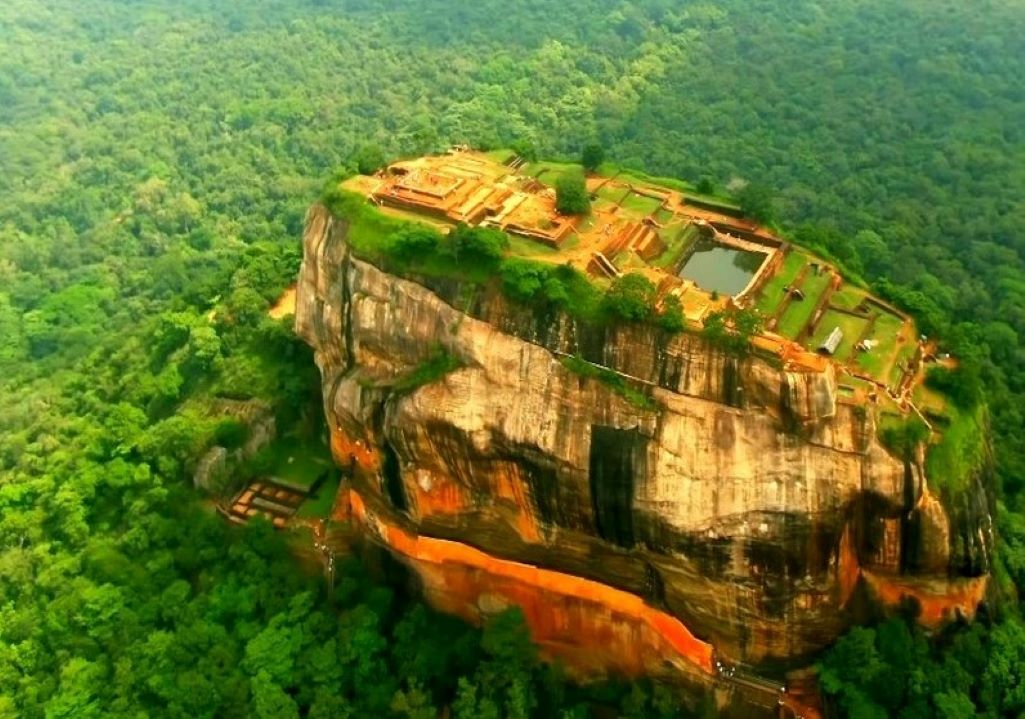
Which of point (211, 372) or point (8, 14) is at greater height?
point (211, 372)

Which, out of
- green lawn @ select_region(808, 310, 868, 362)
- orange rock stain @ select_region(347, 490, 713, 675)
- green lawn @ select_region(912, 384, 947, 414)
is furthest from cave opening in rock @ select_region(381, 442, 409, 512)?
green lawn @ select_region(912, 384, 947, 414)

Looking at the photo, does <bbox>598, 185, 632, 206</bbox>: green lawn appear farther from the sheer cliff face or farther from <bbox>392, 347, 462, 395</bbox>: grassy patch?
<bbox>392, 347, 462, 395</bbox>: grassy patch

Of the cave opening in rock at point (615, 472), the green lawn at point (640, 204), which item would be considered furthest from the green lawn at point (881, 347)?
the green lawn at point (640, 204)

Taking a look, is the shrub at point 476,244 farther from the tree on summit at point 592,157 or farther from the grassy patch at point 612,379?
the tree on summit at point 592,157

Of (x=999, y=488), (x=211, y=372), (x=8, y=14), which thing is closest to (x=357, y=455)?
(x=211, y=372)

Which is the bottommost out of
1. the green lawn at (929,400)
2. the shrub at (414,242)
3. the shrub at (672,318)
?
the green lawn at (929,400)

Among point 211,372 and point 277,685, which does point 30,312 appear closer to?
point 211,372
